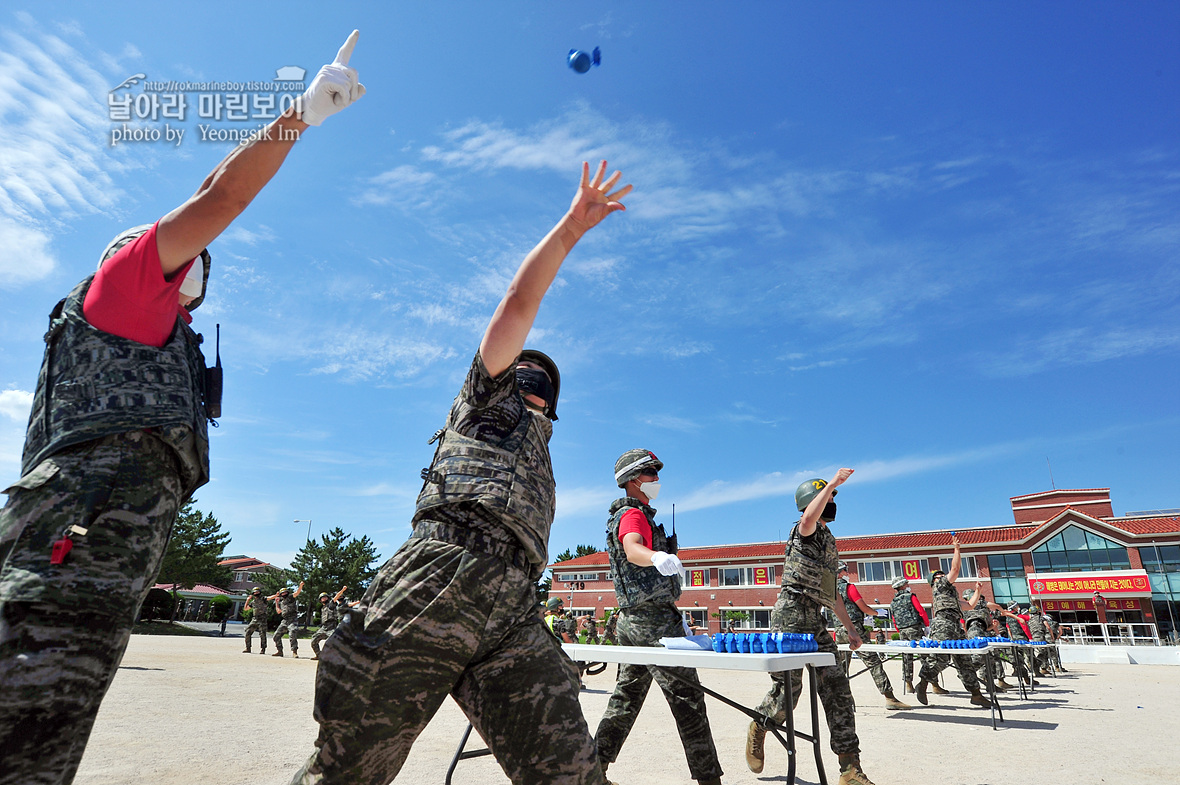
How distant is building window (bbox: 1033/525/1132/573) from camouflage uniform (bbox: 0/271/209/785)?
2264 inches

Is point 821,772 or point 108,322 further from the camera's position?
point 821,772

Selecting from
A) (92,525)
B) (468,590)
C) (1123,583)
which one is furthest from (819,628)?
(1123,583)

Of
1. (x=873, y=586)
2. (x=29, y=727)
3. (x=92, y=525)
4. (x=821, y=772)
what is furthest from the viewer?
(x=873, y=586)

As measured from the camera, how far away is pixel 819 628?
595 cm

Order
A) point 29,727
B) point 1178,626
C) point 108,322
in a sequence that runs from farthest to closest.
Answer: point 1178,626 → point 108,322 → point 29,727

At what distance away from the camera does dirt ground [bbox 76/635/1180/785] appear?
17.3 ft

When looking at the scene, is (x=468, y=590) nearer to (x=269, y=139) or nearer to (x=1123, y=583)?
(x=269, y=139)

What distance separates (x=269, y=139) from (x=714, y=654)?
12.3 feet

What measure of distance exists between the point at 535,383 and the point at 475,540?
0.74 m

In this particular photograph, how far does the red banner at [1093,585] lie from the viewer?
4300 centimetres

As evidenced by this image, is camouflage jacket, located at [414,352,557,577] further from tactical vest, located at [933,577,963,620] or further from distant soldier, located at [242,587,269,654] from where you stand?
distant soldier, located at [242,587,269,654]

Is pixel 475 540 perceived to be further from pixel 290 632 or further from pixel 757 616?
pixel 757 616

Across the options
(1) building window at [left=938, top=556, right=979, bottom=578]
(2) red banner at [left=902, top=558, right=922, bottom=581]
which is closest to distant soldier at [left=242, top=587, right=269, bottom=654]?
(2) red banner at [left=902, top=558, right=922, bottom=581]

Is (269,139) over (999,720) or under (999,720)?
over
